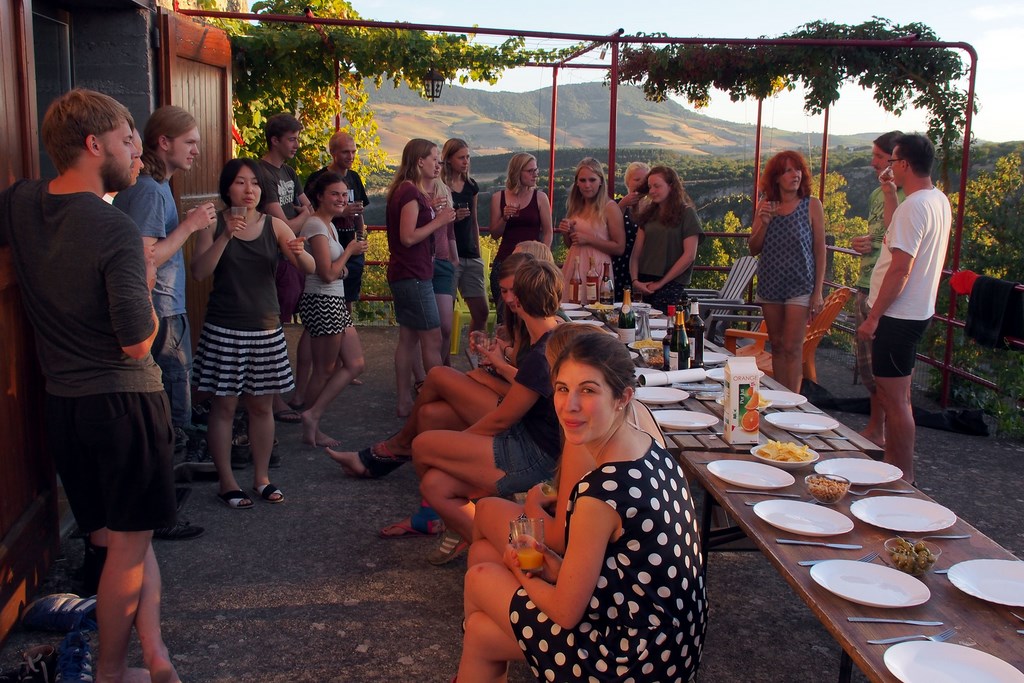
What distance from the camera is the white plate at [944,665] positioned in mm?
1610

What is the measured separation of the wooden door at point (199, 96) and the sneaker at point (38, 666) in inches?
123

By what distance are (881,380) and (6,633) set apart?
152 inches

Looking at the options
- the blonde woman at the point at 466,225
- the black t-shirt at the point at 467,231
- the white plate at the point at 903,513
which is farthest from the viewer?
the black t-shirt at the point at 467,231

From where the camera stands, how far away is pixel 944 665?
5.40 feet

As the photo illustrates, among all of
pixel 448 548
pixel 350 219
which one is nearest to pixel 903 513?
pixel 448 548

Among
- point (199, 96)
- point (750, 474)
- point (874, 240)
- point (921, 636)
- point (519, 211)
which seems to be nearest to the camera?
point (921, 636)

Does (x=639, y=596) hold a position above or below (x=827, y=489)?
below

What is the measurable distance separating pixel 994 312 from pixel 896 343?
180 cm

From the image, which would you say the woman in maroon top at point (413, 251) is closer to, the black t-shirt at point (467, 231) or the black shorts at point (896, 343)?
the black t-shirt at point (467, 231)

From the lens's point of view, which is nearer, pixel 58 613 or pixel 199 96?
pixel 58 613

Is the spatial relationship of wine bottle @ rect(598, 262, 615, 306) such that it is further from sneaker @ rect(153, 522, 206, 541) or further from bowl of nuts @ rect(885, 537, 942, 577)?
bowl of nuts @ rect(885, 537, 942, 577)

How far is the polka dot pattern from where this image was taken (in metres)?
2.03

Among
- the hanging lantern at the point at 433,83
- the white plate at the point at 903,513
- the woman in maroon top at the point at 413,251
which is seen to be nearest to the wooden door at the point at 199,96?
the woman in maroon top at the point at 413,251

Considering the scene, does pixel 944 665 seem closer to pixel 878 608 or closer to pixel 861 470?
pixel 878 608
